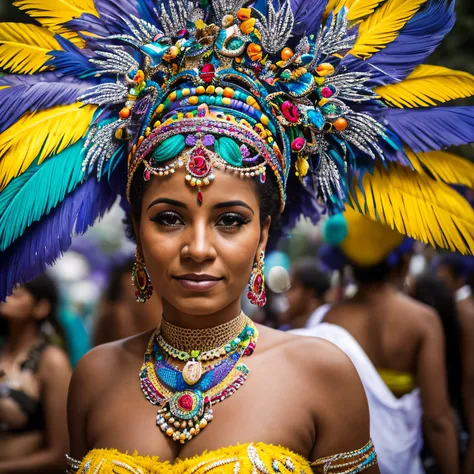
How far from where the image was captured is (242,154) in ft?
7.02

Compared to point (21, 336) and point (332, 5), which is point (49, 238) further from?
point (21, 336)

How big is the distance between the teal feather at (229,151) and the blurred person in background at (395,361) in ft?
5.50

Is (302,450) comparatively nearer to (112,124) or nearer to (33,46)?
(112,124)

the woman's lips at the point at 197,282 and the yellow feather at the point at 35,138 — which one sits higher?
the yellow feather at the point at 35,138

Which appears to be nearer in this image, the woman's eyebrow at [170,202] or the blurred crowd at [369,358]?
the woman's eyebrow at [170,202]

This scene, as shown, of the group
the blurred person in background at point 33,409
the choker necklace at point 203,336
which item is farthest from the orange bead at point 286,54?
the blurred person in background at point 33,409

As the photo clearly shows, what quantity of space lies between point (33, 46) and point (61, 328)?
2468 mm

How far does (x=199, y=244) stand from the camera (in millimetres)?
2035

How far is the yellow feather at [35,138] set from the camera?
2363 mm

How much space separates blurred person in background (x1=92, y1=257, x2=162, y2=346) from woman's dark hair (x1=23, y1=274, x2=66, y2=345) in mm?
719

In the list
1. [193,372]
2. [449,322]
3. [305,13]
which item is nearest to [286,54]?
[305,13]

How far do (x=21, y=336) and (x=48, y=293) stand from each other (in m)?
0.34

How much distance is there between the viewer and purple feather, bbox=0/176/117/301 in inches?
95.4

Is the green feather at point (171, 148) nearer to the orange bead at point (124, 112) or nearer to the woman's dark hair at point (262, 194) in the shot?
the woman's dark hair at point (262, 194)
